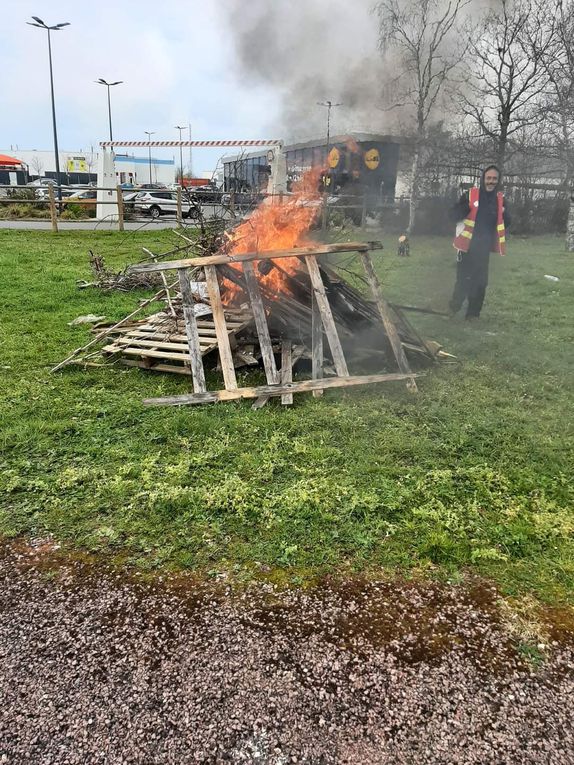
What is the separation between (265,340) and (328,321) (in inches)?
23.5

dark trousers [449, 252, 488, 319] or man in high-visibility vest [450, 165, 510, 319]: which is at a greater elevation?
man in high-visibility vest [450, 165, 510, 319]

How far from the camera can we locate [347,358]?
5.36 meters

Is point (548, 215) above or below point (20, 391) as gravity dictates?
above

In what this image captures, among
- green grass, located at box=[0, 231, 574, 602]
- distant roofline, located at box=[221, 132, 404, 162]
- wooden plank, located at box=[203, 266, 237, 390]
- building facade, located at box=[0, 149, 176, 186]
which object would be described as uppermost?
building facade, located at box=[0, 149, 176, 186]

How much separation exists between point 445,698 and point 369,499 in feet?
4.06

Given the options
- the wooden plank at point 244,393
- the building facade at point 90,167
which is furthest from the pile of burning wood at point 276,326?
the building facade at point 90,167

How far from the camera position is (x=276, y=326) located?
210 inches

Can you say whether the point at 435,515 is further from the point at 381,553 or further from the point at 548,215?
the point at 548,215

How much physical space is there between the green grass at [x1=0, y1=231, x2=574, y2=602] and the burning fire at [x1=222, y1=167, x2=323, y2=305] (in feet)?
3.62

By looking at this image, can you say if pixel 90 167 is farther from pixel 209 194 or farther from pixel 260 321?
pixel 260 321

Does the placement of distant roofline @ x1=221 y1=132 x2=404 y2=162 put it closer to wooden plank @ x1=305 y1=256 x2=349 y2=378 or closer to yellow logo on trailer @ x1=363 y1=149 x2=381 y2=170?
yellow logo on trailer @ x1=363 y1=149 x2=381 y2=170

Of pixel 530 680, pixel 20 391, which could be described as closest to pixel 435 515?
pixel 530 680

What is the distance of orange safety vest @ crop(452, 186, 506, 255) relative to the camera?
6.49 metres


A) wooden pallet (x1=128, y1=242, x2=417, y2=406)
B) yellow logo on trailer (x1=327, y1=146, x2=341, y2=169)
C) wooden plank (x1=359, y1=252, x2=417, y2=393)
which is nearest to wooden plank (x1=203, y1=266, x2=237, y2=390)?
wooden pallet (x1=128, y1=242, x2=417, y2=406)
